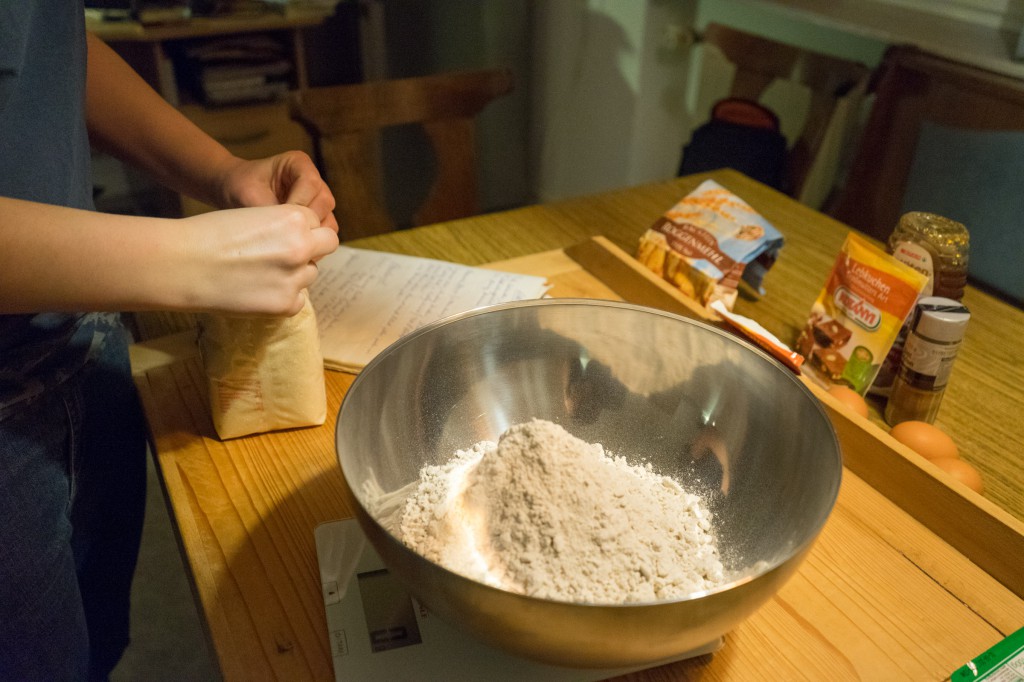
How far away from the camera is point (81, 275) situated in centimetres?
51

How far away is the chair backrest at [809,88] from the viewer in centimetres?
206

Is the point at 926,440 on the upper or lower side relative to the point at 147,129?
lower

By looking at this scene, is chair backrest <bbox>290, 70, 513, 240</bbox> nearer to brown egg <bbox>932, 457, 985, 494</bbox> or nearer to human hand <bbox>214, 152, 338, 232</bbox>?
human hand <bbox>214, 152, 338, 232</bbox>

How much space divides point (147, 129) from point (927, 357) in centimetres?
84

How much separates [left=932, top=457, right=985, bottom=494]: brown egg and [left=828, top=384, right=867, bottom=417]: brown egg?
0.08m

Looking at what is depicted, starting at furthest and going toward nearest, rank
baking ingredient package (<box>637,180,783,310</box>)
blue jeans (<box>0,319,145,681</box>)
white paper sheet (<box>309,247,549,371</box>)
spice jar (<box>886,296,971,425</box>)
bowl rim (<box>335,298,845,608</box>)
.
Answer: baking ingredient package (<box>637,180,783,310</box>)
white paper sheet (<box>309,247,549,371</box>)
spice jar (<box>886,296,971,425</box>)
blue jeans (<box>0,319,145,681</box>)
bowl rim (<box>335,298,845,608</box>)

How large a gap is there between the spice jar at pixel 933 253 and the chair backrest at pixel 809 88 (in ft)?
4.61

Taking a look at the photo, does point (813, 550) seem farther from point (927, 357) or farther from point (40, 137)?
point (40, 137)

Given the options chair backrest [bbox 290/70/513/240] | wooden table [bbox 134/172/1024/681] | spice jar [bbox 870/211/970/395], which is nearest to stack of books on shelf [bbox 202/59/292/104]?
chair backrest [bbox 290/70/513/240]

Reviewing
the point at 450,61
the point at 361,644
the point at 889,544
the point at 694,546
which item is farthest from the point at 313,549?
the point at 450,61

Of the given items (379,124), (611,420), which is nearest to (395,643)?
(611,420)

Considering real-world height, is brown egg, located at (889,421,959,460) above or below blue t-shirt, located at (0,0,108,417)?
below

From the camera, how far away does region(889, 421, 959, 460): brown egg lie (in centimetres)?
70

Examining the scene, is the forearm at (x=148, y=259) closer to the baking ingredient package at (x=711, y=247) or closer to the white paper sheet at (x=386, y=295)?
the white paper sheet at (x=386, y=295)
